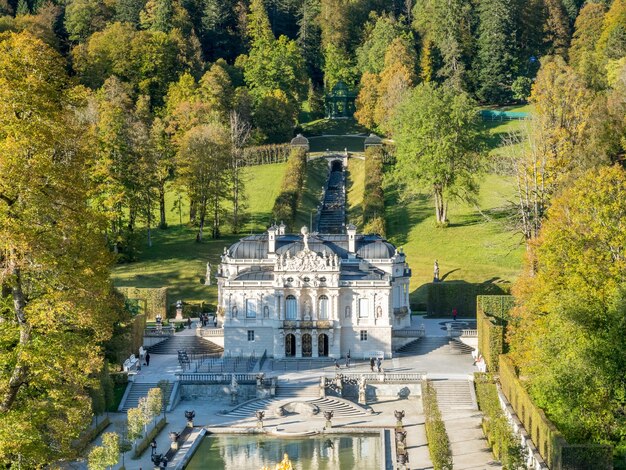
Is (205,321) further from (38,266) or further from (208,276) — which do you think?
(38,266)

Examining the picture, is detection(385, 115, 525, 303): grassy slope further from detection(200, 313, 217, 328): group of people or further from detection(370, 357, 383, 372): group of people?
detection(200, 313, 217, 328): group of people

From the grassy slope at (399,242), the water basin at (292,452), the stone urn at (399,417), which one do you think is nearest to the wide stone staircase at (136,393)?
the water basin at (292,452)

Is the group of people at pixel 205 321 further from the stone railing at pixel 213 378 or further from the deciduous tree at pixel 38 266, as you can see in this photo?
the deciduous tree at pixel 38 266

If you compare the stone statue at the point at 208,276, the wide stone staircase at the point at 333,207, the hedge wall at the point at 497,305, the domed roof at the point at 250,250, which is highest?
the wide stone staircase at the point at 333,207

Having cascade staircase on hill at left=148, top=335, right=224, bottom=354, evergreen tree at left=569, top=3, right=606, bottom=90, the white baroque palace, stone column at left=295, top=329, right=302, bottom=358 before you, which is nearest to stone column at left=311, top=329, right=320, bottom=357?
the white baroque palace

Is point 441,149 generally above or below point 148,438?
above

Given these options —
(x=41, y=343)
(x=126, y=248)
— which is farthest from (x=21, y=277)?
(x=126, y=248)

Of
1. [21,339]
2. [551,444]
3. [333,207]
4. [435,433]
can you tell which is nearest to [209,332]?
[435,433]
